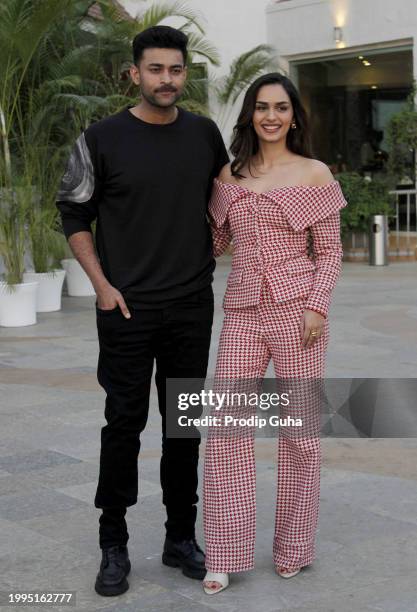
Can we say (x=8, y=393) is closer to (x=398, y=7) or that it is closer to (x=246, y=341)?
(x=246, y=341)

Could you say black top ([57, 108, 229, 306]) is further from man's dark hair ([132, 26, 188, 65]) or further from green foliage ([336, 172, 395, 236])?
green foliage ([336, 172, 395, 236])

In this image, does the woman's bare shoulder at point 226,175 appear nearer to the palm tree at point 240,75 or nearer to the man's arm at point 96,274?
the man's arm at point 96,274

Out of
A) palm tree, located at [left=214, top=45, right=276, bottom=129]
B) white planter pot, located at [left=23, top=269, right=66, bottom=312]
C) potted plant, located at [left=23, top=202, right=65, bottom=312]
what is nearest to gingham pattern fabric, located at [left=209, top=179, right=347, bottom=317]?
potted plant, located at [left=23, top=202, right=65, bottom=312]

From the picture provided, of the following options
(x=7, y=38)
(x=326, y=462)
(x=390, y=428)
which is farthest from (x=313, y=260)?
(x=7, y=38)

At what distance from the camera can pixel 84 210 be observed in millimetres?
3686

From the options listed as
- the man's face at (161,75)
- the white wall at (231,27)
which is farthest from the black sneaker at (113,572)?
the white wall at (231,27)

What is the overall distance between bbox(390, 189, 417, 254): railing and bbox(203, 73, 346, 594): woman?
1283cm

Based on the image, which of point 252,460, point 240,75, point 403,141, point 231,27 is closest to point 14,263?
point 252,460

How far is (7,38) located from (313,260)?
735 cm

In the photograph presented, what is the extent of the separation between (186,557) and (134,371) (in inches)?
28.0

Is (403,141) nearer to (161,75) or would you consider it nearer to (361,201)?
(361,201)

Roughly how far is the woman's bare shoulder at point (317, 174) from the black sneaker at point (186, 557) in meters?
1.37

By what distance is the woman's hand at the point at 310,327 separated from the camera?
3617mm

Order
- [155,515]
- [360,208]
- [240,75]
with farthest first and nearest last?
[240,75], [360,208], [155,515]
